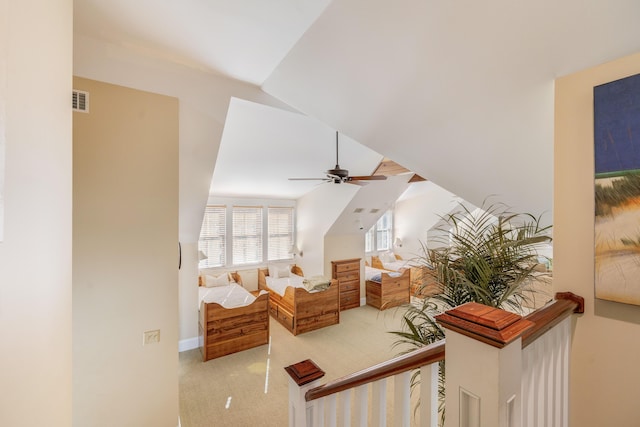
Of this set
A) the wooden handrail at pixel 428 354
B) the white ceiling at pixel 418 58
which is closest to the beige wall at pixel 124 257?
the white ceiling at pixel 418 58

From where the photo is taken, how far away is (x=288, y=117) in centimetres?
290

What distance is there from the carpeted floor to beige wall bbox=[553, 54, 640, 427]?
1.44 metres

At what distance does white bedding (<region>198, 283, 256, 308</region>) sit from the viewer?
4.38 meters

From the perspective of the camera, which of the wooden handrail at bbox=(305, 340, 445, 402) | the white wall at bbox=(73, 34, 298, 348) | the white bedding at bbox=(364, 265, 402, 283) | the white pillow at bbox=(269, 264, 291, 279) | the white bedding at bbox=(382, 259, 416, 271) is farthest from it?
the white bedding at bbox=(382, 259, 416, 271)

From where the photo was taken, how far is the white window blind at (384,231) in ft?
28.3

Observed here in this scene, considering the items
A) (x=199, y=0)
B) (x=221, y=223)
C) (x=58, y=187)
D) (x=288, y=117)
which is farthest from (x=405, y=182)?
(x=58, y=187)

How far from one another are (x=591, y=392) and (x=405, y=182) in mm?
4475

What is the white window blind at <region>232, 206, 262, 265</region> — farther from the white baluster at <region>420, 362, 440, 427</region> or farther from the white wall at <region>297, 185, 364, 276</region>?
the white baluster at <region>420, 362, 440, 427</region>

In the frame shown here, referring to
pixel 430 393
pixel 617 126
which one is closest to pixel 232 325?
pixel 430 393

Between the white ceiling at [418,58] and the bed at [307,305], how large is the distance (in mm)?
Result: 3171

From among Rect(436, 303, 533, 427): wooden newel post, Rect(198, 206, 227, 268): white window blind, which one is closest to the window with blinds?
Rect(198, 206, 227, 268): white window blind

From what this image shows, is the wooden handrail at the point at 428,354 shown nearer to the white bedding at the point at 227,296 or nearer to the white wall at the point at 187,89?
the white wall at the point at 187,89

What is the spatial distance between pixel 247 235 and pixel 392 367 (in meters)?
5.90

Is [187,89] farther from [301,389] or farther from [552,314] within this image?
[552,314]
